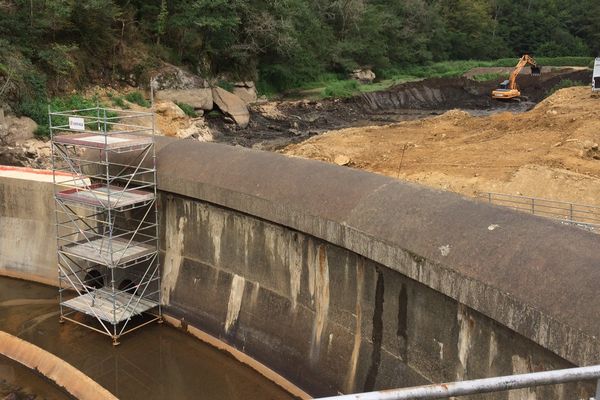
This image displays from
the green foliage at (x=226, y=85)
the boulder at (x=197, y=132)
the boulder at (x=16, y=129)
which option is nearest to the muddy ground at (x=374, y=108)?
the boulder at (x=197, y=132)

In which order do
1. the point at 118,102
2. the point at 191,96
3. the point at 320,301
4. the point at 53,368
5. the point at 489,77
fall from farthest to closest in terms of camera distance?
1. the point at 489,77
2. the point at 191,96
3. the point at 118,102
4. the point at 53,368
5. the point at 320,301

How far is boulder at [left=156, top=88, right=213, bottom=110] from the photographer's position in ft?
110

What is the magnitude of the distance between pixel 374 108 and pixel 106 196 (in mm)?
41502

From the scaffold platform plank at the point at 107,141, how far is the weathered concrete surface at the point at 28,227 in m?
2.51

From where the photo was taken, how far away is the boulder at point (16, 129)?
21859 mm

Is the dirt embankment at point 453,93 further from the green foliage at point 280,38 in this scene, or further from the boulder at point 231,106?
the boulder at point 231,106

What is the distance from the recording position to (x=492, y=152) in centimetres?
2377

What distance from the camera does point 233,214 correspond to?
1183 centimetres

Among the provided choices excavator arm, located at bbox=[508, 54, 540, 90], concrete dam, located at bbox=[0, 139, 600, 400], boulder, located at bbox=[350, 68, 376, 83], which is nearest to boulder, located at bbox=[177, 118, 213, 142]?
concrete dam, located at bbox=[0, 139, 600, 400]

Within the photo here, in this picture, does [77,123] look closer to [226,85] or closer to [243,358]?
[243,358]

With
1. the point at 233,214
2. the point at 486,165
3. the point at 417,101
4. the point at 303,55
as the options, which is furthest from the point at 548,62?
the point at 233,214

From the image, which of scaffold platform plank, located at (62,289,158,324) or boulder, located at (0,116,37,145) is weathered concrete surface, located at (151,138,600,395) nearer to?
scaffold platform plank, located at (62,289,158,324)

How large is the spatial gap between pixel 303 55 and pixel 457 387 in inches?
1937

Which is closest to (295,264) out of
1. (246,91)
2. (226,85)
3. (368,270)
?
(368,270)
